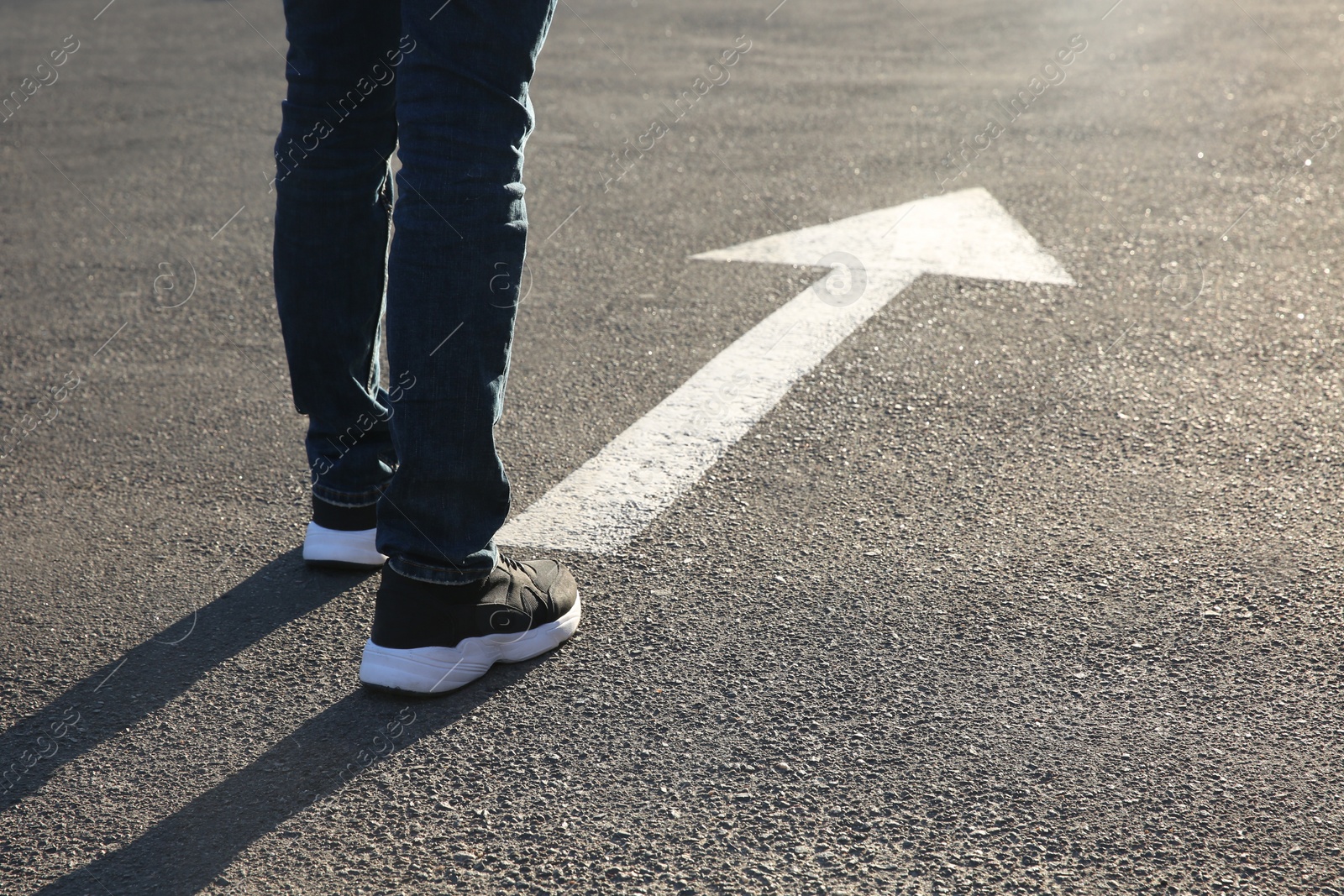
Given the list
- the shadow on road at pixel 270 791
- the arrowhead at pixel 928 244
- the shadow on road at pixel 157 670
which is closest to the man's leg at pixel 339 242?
the shadow on road at pixel 157 670

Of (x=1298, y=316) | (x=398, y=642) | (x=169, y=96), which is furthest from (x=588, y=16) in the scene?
(x=398, y=642)

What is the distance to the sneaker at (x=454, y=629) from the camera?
82.9 inches

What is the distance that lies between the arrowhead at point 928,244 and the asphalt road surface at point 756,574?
0.10 meters

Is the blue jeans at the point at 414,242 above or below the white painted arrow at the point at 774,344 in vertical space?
above

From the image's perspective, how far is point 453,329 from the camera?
1.97 metres

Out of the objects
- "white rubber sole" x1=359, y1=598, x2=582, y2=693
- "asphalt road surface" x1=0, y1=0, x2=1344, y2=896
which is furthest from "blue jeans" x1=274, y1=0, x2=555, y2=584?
"asphalt road surface" x1=0, y1=0, x2=1344, y2=896

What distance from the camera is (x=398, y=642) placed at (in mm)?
2105

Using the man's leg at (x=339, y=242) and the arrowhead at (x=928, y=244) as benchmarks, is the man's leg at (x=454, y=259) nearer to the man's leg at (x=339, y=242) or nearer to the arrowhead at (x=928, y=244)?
the man's leg at (x=339, y=242)

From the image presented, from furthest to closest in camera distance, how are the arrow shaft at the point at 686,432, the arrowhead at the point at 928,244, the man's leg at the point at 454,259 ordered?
the arrowhead at the point at 928,244 → the arrow shaft at the point at 686,432 → the man's leg at the point at 454,259

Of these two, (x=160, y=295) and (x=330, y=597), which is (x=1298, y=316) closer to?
(x=330, y=597)

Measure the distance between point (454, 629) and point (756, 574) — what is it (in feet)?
2.23

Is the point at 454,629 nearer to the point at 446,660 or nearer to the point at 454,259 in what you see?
the point at 446,660

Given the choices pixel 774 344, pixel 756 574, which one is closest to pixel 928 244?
pixel 774 344

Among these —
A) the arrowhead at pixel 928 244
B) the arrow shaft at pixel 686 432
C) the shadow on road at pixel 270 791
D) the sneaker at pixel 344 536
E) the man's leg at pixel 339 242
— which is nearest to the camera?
the shadow on road at pixel 270 791
